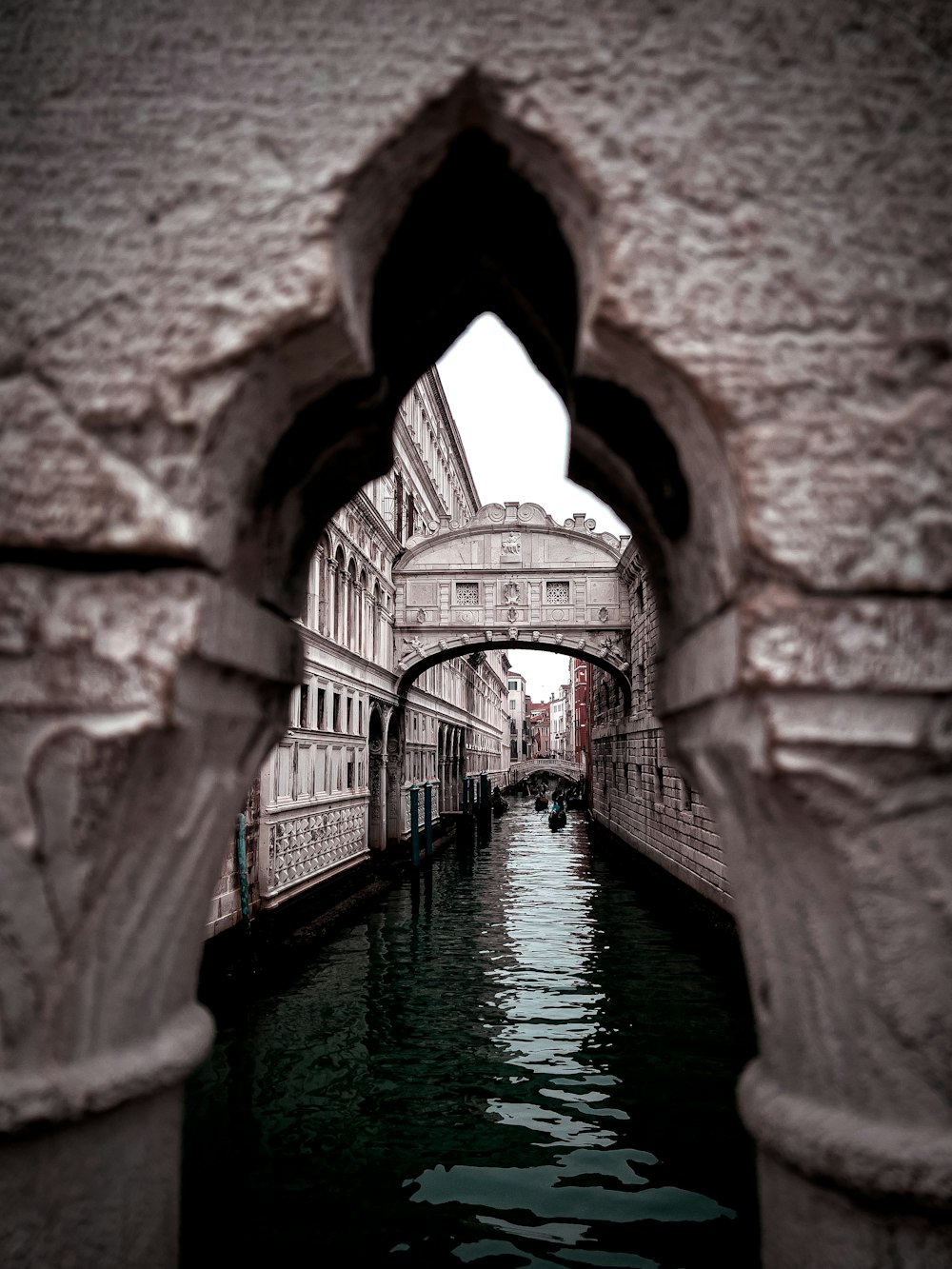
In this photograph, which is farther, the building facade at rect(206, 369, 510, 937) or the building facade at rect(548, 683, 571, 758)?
the building facade at rect(548, 683, 571, 758)

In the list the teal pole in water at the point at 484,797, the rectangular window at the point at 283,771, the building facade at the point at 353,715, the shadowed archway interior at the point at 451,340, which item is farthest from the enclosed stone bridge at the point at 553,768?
the shadowed archway interior at the point at 451,340

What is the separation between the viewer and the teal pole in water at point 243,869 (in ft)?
26.2

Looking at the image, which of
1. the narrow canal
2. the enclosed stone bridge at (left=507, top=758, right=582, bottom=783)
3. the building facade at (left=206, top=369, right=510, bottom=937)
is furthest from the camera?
the enclosed stone bridge at (left=507, top=758, right=582, bottom=783)

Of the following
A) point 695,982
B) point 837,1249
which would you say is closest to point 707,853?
point 695,982

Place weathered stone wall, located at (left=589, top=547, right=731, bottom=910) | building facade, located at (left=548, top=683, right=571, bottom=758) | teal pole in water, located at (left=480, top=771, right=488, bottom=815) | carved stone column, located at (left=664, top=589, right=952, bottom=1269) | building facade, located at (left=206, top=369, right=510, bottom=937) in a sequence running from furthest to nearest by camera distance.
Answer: building facade, located at (left=548, top=683, right=571, bottom=758), teal pole in water, located at (left=480, top=771, right=488, bottom=815), weathered stone wall, located at (left=589, top=547, right=731, bottom=910), building facade, located at (left=206, top=369, right=510, bottom=937), carved stone column, located at (left=664, top=589, right=952, bottom=1269)

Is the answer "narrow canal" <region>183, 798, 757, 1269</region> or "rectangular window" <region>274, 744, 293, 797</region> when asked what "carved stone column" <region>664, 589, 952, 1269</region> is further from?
"rectangular window" <region>274, 744, 293, 797</region>

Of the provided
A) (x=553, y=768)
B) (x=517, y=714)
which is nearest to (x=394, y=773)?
(x=553, y=768)

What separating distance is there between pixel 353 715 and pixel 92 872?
12.3m

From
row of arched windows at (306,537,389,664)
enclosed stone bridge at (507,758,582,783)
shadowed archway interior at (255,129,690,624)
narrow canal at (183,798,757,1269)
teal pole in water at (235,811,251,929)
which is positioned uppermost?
row of arched windows at (306,537,389,664)

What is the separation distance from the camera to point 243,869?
7965 millimetres

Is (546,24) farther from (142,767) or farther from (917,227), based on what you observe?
(142,767)

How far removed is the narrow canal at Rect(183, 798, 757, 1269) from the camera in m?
3.42

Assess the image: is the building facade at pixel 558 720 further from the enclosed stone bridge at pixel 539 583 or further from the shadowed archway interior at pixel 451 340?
the shadowed archway interior at pixel 451 340

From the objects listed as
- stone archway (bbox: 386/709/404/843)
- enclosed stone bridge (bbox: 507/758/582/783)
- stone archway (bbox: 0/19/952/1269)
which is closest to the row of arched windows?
stone archway (bbox: 386/709/404/843)
